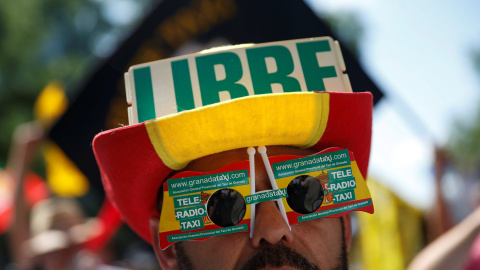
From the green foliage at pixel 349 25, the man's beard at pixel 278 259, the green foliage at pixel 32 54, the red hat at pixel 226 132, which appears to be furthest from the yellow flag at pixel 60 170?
the green foliage at pixel 349 25

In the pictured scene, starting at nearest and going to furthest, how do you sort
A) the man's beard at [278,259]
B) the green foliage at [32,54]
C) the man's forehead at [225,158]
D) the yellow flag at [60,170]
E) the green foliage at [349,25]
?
the man's beard at [278,259], the man's forehead at [225,158], the yellow flag at [60,170], the green foliage at [32,54], the green foliage at [349,25]

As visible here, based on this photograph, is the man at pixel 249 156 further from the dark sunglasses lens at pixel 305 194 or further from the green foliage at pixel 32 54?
the green foliage at pixel 32 54

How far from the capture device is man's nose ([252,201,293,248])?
1.76 meters

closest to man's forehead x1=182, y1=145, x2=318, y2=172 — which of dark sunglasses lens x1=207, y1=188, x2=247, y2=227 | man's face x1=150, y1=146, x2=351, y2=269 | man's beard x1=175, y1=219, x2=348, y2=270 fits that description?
man's face x1=150, y1=146, x2=351, y2=269

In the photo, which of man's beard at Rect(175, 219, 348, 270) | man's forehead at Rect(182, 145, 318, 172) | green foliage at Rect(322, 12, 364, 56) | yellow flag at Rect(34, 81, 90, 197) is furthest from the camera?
green foliage at Rect(322, 12, 364, 56)

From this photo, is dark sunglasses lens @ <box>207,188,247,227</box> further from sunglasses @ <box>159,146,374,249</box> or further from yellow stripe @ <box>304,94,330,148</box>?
yellow stripe @ <box>304,94,330,148</box>

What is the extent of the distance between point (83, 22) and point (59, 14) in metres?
1.16

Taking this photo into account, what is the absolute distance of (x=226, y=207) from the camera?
1803mm

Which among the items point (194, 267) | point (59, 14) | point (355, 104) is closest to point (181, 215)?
point (194, 267)

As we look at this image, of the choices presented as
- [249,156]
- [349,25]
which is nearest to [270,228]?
[249,156]

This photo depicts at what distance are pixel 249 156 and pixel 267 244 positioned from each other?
12.7 inches

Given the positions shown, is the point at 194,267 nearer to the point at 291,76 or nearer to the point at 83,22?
the point at 291,76

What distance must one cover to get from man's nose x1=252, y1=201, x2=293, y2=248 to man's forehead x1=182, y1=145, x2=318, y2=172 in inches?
8.5

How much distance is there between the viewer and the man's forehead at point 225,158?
191cm
